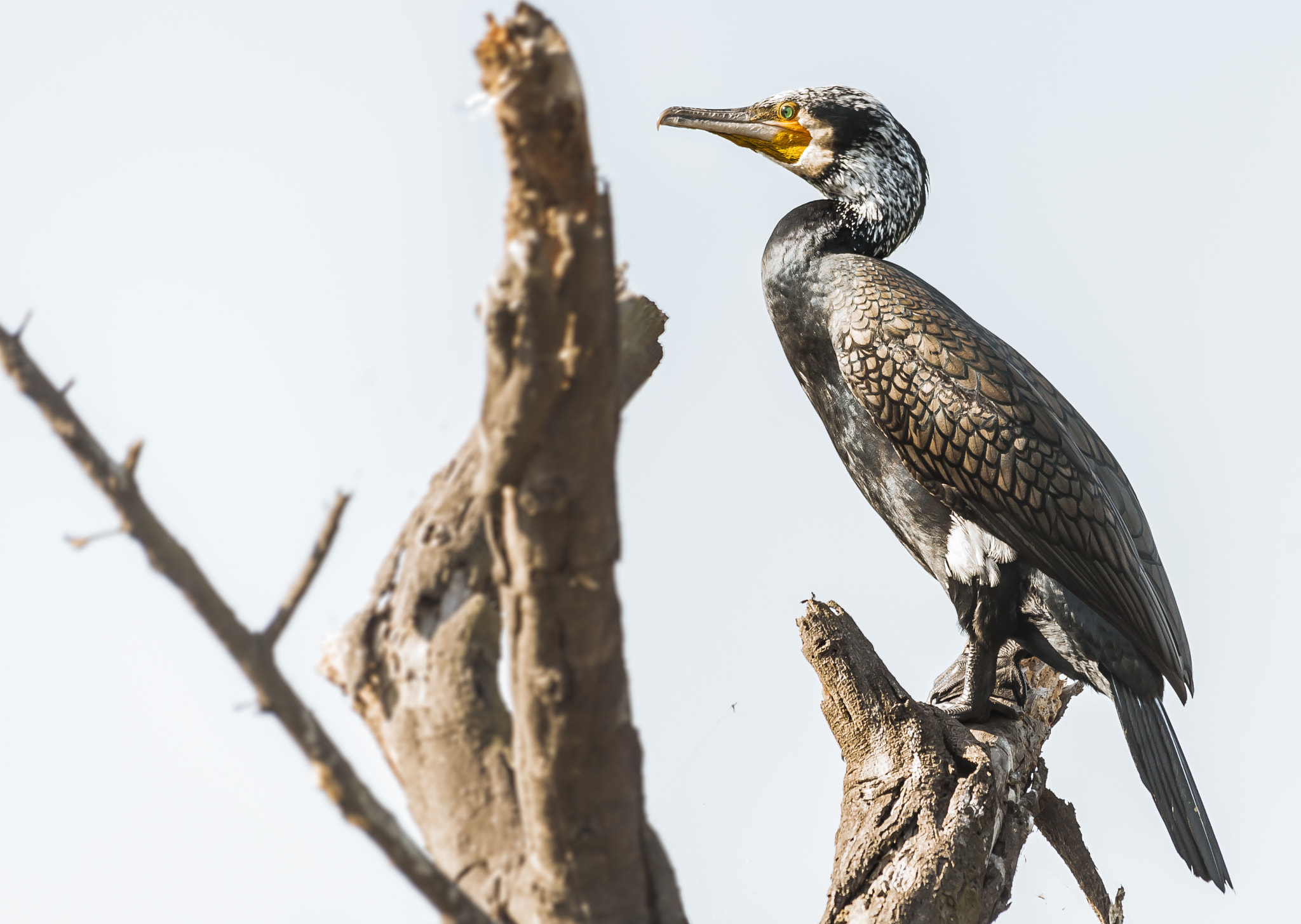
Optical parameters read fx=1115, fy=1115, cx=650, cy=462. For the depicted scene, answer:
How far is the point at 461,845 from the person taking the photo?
178 centimetres

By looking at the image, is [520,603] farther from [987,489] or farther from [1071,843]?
[1071,843]

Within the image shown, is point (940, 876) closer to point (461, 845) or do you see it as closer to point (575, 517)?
point (461, 845)

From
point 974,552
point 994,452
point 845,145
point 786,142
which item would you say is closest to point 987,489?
point 994,452

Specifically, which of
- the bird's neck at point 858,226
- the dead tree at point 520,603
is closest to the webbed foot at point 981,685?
the bird's neck at point 858,226

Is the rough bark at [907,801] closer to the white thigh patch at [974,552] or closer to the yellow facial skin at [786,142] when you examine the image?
the white thigh patch at [974,552]

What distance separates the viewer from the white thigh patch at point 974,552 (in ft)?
11.4

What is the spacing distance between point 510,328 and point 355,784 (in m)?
0.62

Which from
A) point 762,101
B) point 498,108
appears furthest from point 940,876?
point 762,101

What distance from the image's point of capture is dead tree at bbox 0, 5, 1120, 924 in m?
1.29

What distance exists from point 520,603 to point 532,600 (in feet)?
0.09

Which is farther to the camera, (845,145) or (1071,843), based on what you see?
(845,145)

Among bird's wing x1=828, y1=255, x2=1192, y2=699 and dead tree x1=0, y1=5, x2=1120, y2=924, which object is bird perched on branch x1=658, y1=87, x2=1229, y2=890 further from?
dead tree x1=0, y1=5, x2=1120, y2=924

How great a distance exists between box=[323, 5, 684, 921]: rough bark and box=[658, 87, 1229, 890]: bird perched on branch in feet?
4.88

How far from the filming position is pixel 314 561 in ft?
4.40
